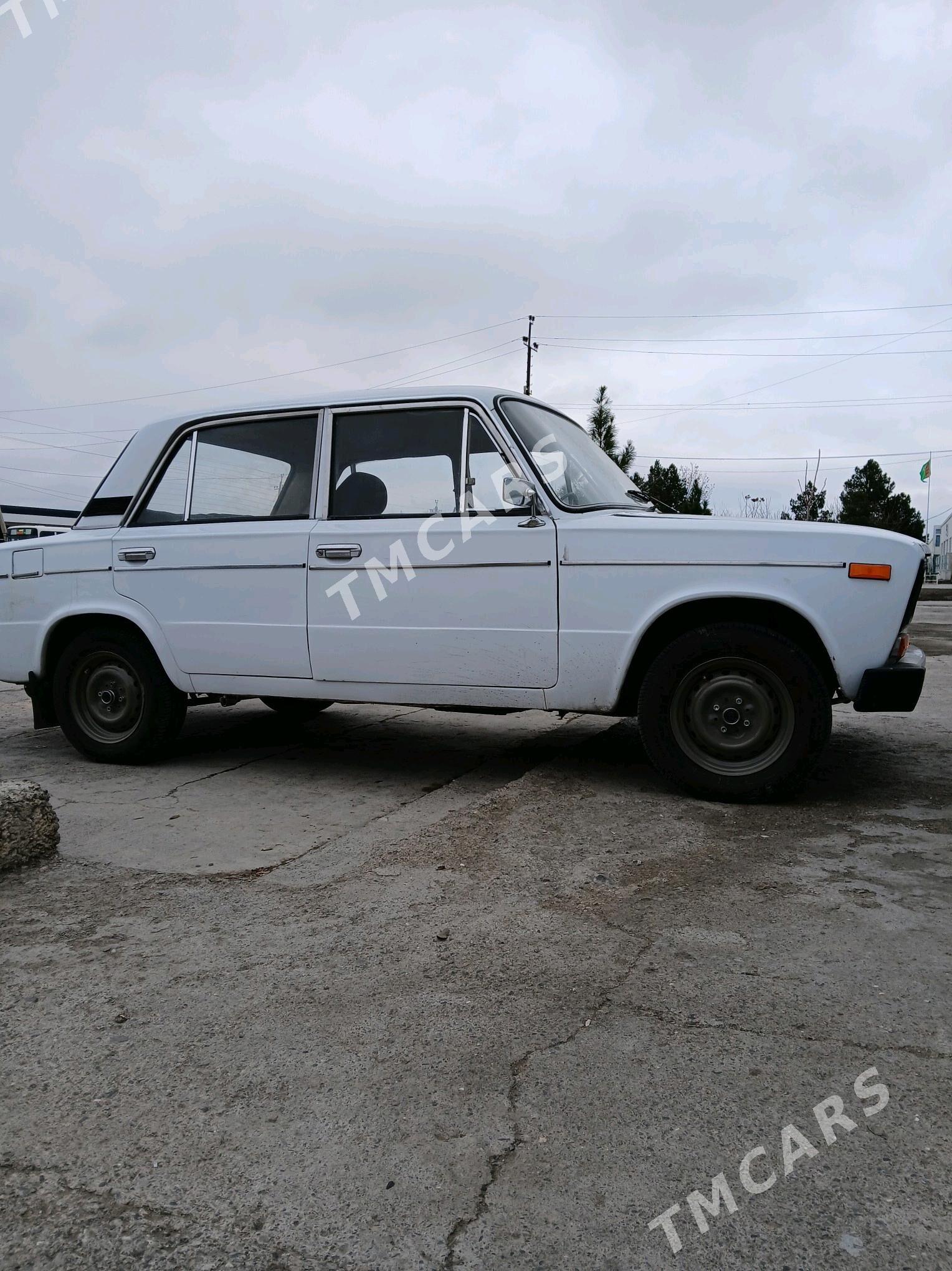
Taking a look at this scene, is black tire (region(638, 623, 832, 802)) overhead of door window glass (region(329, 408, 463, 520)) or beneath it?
beneath

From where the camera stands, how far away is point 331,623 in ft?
15.2

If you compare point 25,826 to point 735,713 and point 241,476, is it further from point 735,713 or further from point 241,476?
point 735,713

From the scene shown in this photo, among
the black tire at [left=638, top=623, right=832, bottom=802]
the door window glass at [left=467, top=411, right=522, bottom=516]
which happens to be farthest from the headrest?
the black tire at [left=638, top=623, right=832, bottom=802]

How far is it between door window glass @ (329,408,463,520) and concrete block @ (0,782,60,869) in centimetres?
193

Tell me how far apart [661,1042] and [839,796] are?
8.17 feet

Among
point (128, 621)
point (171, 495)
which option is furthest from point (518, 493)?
point (128, 621)

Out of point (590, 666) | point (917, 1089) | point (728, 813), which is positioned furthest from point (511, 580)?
point (917, 1089)

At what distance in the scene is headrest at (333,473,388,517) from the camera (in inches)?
183

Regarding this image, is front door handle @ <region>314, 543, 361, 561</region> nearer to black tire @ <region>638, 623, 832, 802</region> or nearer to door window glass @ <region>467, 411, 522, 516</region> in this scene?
door window glass @ <region>467, 411, 522, 516</region>

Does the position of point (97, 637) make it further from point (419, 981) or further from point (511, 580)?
point (419, 981)

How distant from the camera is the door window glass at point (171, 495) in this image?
511 cm

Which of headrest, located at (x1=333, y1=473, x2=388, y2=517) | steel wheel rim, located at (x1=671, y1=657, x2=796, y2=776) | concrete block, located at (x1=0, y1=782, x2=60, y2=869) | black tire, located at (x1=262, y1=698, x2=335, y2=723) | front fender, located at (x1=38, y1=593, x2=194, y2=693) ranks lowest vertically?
black tire, located at (x1=262, y1=698, x2=335, y2=723)

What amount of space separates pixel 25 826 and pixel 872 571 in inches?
→ 133

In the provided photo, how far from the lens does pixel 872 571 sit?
3.84 metres
